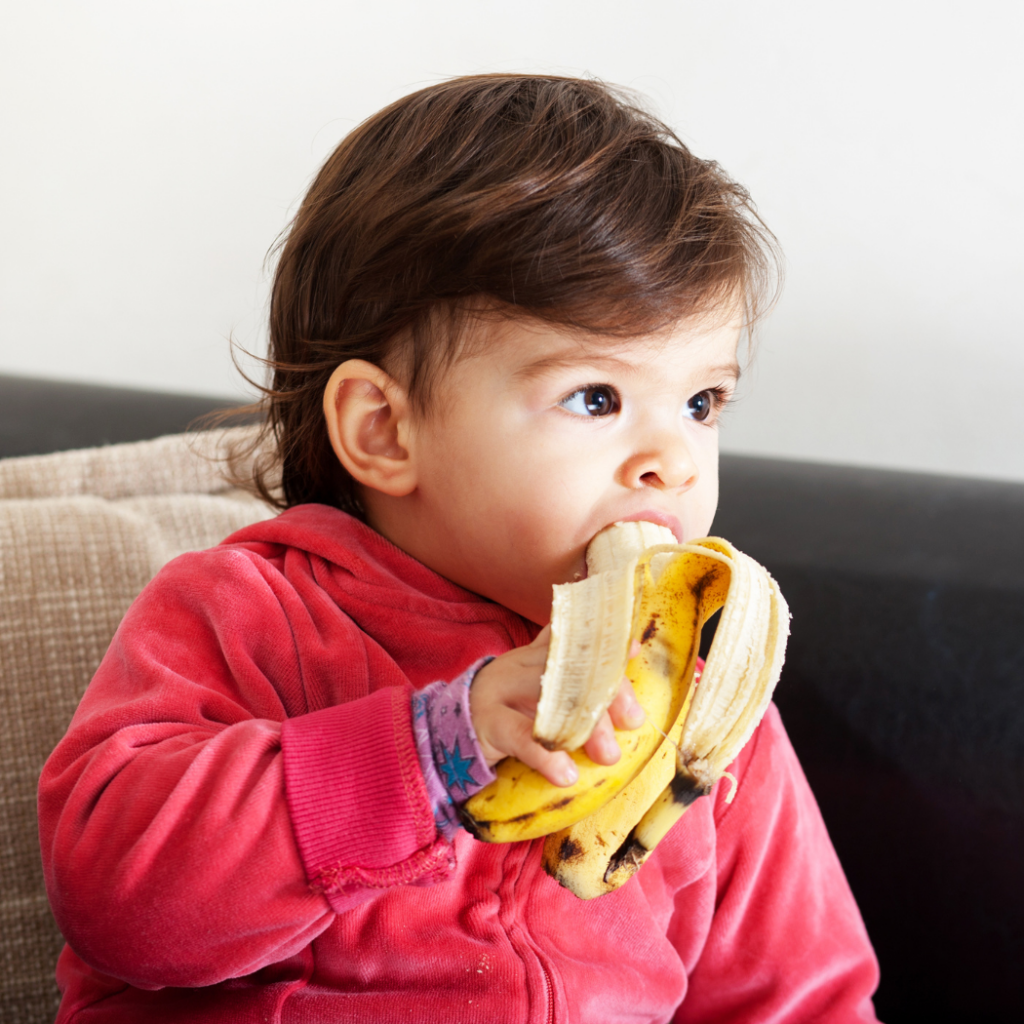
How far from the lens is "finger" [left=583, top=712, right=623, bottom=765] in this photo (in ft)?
1.48

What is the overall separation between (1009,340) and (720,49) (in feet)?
1.88

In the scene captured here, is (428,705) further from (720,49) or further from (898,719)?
(720,49)

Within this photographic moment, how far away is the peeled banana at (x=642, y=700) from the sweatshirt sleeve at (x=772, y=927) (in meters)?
0.37

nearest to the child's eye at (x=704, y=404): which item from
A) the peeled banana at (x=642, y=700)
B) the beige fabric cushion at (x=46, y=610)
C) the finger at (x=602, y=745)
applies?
the peeled banana at (x=642, y=700)

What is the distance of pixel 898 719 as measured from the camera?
37.4 inches

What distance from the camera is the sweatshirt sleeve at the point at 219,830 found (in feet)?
1.63

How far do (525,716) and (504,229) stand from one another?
350mm

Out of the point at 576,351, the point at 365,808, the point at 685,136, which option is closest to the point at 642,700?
the point at 365,808

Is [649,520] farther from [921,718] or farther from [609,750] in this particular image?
[921,718]

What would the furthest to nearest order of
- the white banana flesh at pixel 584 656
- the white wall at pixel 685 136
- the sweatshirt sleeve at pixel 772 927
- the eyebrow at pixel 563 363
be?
the white wall at pixel 685 136, the sweatshirt sleeve at pixel 772 927, the eyebrow at pixel 563 363, the white banana flesh at pixel 584 656

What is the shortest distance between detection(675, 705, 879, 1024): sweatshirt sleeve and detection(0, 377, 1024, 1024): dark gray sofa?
120 millimetres

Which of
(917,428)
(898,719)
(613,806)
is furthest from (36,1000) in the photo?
(917,428)

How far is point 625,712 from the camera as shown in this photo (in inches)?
18.2

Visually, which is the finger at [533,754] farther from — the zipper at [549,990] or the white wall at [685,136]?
the white wall at [685,136]
